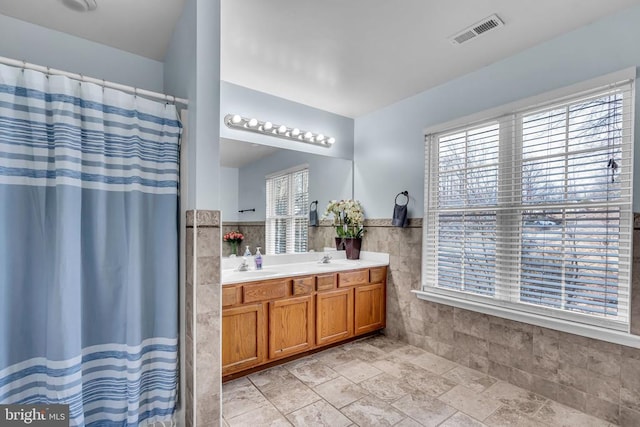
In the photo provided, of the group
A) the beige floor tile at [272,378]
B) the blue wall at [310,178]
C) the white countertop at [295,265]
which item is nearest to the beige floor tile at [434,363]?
the white countertop at [295,265]

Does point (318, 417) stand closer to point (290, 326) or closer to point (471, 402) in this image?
point (290, 326)

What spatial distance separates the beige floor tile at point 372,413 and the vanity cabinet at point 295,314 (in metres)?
0.76

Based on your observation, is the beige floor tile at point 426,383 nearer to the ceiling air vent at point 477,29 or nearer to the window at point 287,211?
the window at point 287,211

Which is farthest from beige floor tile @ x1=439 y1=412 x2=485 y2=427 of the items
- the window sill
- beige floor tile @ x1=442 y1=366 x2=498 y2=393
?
the window sill

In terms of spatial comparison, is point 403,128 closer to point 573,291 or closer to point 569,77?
point 569,77

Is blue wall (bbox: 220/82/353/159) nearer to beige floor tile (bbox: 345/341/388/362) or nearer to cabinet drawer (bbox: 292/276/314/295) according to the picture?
cabinet drawer (bbox: 292/276/314/295)

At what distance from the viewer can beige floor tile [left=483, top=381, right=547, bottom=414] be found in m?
2.07

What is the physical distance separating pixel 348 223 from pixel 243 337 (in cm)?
169

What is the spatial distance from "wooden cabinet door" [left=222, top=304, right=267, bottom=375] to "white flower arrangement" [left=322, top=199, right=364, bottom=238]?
1395 millimetres

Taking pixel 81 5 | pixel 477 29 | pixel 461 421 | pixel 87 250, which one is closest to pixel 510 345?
pixel 461 421

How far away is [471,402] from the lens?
6.95 feet

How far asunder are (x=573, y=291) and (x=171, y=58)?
3172mm

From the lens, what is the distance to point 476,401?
2.13 m
